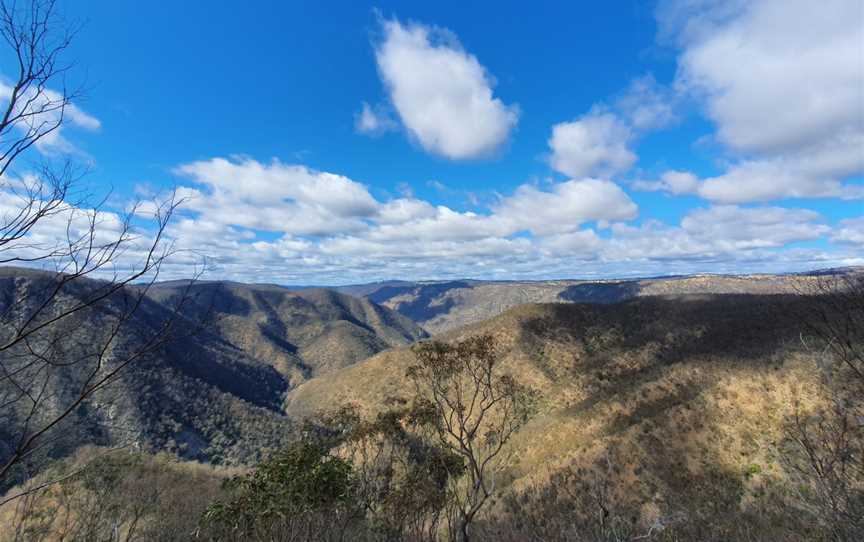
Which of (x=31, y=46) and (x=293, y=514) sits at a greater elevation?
(x=31, y=46)

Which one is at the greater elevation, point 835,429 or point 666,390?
point 835,429

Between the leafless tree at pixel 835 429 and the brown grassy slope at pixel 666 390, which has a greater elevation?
the leafless tree at pixel 835 429

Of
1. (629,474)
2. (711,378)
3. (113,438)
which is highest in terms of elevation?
(711,378)

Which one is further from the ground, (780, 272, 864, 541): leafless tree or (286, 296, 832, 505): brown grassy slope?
(780, 272, 864, 541): leafless tree

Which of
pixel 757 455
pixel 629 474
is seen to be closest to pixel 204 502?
pixel 629 474

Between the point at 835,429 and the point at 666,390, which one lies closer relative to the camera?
the point at 835,429

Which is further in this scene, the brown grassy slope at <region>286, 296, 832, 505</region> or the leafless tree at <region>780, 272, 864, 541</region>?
the brown grassy slope at <region>286, 296, 832, 505</region>

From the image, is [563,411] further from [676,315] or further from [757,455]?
[676,315]

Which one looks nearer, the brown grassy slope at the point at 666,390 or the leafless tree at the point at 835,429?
the leafless tree at the point at 835,429
